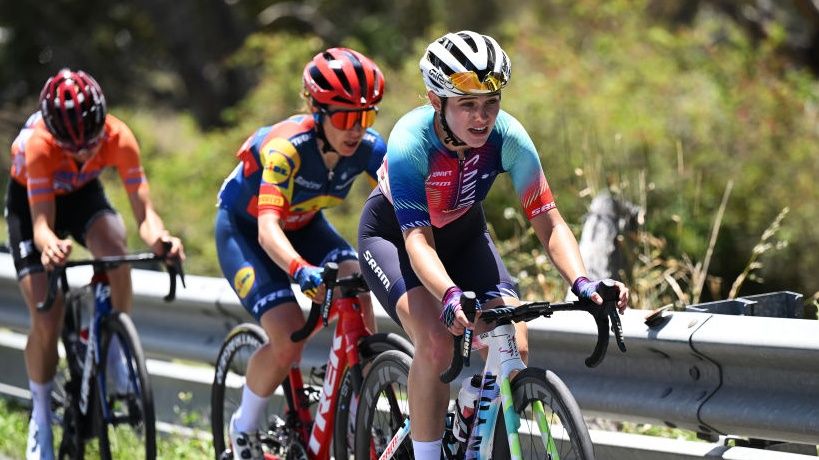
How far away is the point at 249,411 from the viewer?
6.23 metres

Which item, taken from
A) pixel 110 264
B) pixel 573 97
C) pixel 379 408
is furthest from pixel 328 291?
pixel 573 97

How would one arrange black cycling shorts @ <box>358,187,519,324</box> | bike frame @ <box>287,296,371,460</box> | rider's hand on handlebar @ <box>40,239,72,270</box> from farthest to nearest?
rider's hand on handlebar @ <box>40,239,72,270</box> < bike frame @ <box>287,296,371,460</box> < black cycling shorts @ <box>358,187,519,324</box>

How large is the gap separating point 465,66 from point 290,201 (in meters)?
1.63

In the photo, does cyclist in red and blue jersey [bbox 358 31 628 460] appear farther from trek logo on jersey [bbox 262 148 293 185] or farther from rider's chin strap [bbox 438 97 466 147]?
trek logo on jersey [bbox 262 148 293 185]

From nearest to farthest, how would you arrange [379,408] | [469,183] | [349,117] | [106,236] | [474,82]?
1. [474,82]
2. [469,183]
3. [379,408]
4. [349,117]
5. [106,236]

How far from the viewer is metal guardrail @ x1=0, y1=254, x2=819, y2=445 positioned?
15.3 feet

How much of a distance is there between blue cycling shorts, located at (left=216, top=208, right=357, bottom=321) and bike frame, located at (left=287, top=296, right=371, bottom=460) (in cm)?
38

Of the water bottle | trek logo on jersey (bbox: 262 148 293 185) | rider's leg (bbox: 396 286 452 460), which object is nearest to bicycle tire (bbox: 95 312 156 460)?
trek logo on jersey (bbox: 262 148 293 185)

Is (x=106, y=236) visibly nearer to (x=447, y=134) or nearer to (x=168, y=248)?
(x=168, y=248)

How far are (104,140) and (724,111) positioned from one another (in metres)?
7.83

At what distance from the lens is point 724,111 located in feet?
43.0

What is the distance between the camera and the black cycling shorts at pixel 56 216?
734 cm

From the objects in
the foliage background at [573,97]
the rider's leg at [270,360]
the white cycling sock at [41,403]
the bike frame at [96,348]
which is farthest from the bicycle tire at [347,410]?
the white cycling sock at [41,403]

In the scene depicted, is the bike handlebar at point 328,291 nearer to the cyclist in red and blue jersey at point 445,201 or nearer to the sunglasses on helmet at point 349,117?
the cyclist in red and blue jersey at point 445,201
